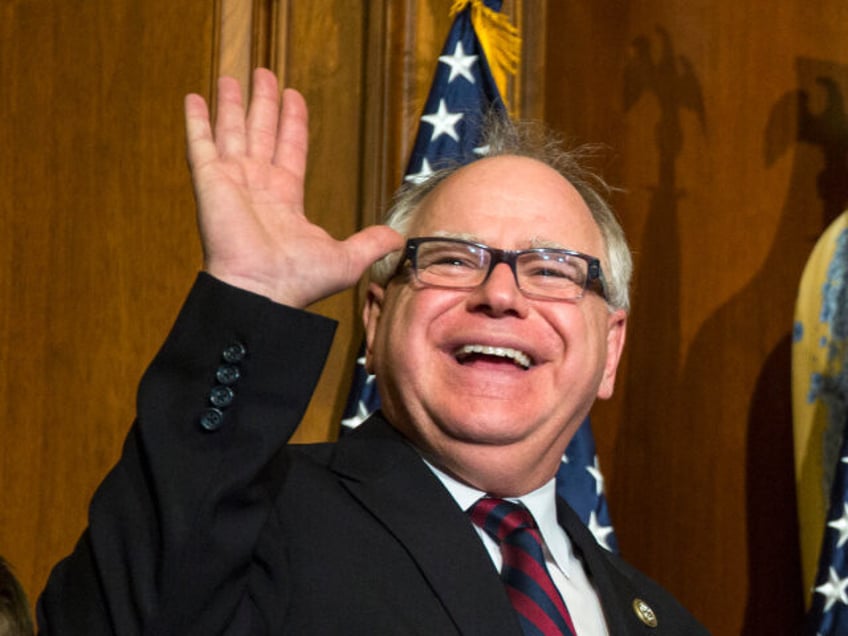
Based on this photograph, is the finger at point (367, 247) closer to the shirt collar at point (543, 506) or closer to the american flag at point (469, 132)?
the shirt collar at point (543, 506)

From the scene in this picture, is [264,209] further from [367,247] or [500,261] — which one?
[500,261]

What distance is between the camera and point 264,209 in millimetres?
1330

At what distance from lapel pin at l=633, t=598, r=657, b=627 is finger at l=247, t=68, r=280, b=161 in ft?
2.82

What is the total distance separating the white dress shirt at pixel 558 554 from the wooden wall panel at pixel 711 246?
1477 mm

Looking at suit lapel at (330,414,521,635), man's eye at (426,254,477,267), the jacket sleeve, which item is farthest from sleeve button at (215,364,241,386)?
man's eye at (426,254,477,267)

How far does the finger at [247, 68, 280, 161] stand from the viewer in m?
1.40

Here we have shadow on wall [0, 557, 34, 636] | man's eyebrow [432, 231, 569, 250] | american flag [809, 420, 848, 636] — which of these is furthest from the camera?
american flag [809, 420, 848, 636]

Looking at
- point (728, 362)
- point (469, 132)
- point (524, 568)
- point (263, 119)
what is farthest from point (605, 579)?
point (728, 362)

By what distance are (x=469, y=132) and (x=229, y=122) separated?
4.54ft

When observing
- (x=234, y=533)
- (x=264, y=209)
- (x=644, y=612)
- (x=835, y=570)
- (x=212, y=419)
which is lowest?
(x=835, y=570)

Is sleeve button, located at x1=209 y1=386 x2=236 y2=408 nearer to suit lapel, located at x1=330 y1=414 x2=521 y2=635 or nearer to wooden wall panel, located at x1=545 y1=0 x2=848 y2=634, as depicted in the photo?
suit lapel, located at x1=330 y1=414 x2=521 y2=635

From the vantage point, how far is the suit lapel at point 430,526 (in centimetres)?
146

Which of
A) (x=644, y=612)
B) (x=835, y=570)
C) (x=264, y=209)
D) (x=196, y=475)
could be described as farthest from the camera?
(x=835, y=570)

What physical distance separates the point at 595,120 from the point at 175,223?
1.26 meters
